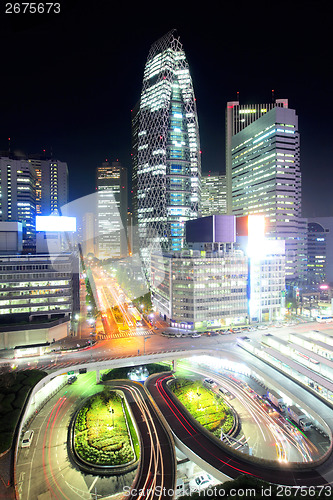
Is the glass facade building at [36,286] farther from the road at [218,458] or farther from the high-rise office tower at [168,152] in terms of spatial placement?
the high-rise office tower at [168,152]

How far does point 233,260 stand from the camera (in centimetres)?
6331

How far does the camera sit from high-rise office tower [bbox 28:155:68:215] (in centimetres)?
16900

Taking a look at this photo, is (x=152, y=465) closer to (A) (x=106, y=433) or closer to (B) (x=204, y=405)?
(A) (x=106, y=433)

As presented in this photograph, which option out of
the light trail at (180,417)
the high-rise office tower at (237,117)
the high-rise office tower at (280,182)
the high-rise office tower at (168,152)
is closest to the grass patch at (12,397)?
the light trail at (180,417)

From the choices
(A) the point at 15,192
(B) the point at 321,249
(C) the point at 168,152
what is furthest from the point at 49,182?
(B) the point at 321,249

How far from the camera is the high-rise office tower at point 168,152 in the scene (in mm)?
104812

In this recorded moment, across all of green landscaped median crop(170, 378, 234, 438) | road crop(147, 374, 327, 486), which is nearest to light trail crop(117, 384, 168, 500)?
road crop(147, 374, 327, 486)

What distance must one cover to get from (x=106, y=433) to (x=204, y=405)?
11993mm

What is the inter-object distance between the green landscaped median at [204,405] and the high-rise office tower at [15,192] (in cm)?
10219

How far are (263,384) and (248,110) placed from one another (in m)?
144

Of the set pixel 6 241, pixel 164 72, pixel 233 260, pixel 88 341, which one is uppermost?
pixel 164 72

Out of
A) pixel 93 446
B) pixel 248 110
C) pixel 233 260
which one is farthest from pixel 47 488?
pixel 248 110

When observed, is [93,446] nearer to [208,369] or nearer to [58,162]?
[208,369]

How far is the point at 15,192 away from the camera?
12138 centimetres
